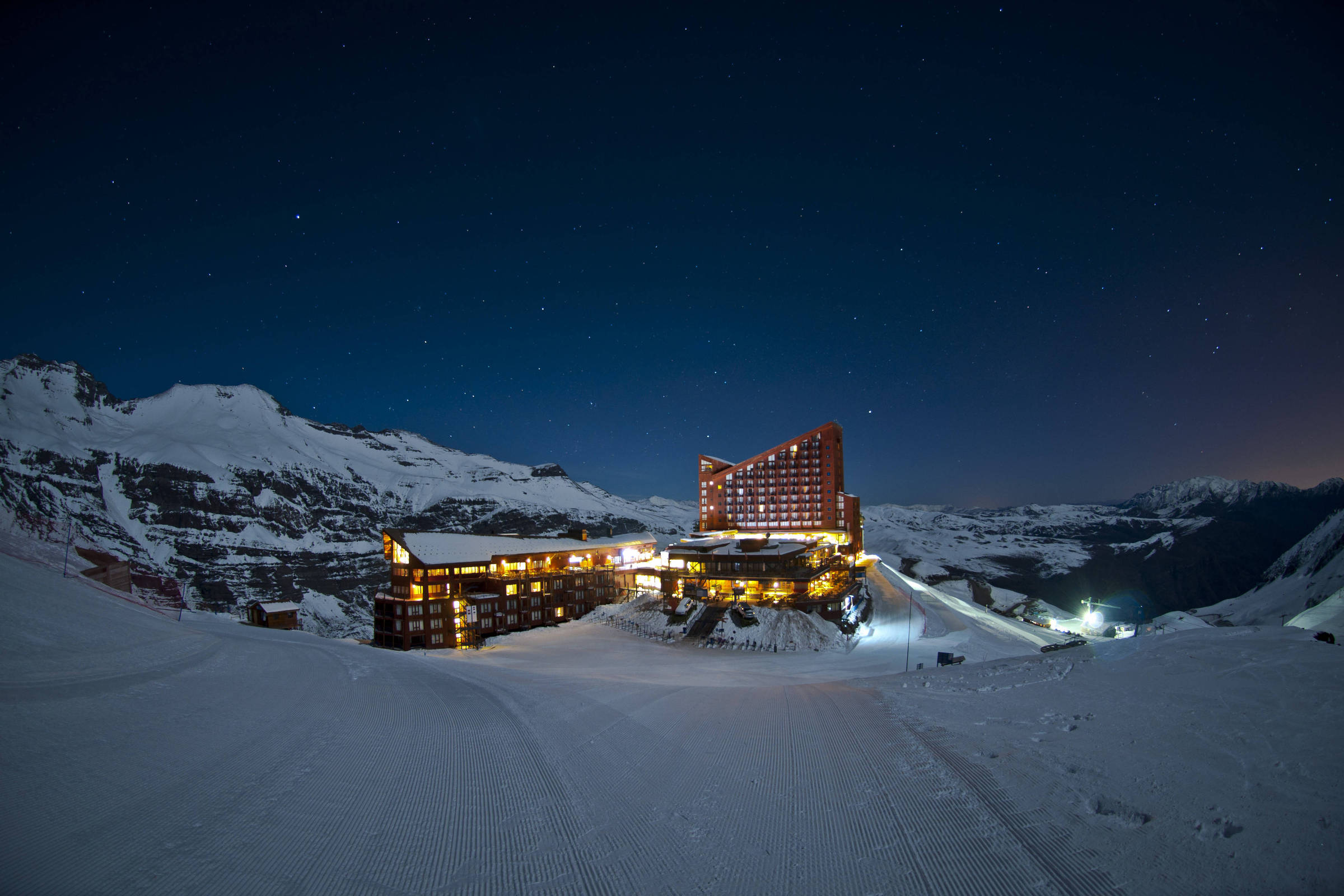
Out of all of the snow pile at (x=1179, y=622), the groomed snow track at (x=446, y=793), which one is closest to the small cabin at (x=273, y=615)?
the groomed snow track at (x=446, y=793)

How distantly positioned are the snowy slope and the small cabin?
89.3 m

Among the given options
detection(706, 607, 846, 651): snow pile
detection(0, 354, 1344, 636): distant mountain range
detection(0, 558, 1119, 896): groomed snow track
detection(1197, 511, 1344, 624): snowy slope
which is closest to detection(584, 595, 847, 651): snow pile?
detection(706, 607, 846, 651): snow pile

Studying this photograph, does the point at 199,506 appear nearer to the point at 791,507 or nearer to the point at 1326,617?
the point at 791,507

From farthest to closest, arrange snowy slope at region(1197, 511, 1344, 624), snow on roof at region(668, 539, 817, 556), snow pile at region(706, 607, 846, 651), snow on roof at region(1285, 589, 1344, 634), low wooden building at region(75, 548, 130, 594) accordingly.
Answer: snowy slope at region(1197, 511, 1344, 624)
snow on roof at region(668, 539, 817, 556)
snow pile at region(706, 607, 846, 651)
snow on roof at region(1285, 589, 1344, 634)
low wooden building at region(75, 548, 130, 594)

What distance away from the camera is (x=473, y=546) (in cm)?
5244

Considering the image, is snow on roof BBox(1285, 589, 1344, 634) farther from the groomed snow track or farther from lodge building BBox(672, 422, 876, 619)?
the groomed snow track

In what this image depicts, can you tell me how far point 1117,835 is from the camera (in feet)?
23.9

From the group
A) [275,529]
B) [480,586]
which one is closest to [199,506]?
[275,529]

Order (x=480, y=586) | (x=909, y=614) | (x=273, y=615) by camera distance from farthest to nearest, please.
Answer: (x=480, y=586)
(x=909, y=614)
(x=273, y=615)

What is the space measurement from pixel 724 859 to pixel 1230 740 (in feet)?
28.2

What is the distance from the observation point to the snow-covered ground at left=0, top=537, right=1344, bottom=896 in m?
6.46

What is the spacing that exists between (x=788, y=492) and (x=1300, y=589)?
218 ft

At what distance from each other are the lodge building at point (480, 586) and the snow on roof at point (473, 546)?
0.08 meters

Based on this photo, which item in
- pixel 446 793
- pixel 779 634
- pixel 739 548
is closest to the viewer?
pixel 446 793
